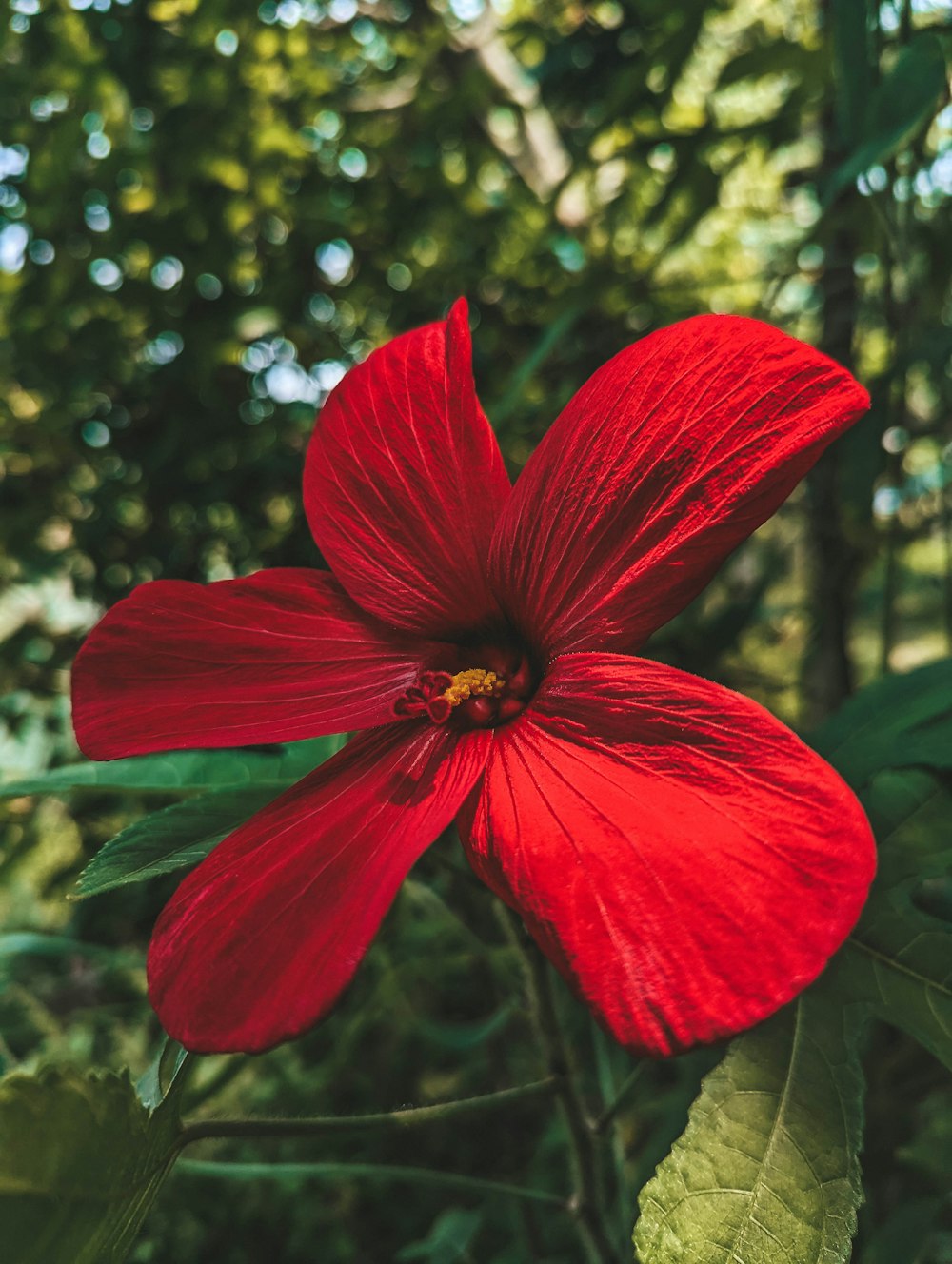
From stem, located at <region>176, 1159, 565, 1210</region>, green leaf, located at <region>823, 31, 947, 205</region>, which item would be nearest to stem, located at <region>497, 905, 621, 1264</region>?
stem, located at <region>176, 1159, 565, 1210</region>

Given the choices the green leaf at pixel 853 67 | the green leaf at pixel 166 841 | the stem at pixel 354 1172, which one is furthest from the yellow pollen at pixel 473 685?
→ the green leaf at pixel 853 67

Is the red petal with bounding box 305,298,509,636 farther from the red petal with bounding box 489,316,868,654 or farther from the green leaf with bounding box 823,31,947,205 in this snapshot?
the green leaf with bounding box 823,31,947,205

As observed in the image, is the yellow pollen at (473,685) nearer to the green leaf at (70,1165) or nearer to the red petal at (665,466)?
the red petal at (665,466)

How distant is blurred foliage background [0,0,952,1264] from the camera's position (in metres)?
0.81

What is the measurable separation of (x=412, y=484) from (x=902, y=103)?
0.37 m

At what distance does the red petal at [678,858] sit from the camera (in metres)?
0.25

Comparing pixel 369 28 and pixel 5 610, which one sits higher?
pixel 369 28

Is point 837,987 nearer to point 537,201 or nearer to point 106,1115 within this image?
point 106,1115

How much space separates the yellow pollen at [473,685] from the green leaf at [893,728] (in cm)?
20

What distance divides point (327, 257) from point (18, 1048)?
1.02 meters

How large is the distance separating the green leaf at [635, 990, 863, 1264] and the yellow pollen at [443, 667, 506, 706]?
18 cm

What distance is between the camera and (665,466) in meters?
0.32

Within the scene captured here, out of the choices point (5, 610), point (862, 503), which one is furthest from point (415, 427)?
point (5, 610)

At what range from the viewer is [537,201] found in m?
1.14
